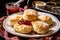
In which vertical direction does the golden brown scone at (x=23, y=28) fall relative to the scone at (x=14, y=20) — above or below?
below

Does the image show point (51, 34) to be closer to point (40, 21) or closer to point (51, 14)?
point (40, 21)

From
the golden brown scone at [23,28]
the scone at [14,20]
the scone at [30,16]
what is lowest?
the golden brown scone at [23,28]

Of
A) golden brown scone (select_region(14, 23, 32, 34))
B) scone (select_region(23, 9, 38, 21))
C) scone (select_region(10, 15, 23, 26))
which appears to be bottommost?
golden brown scone (select_region(14, 23, 32, 34))

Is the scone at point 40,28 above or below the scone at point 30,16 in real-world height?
below

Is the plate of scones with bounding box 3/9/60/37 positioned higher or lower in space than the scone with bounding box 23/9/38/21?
lower

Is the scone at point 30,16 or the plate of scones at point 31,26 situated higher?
the scone at point 30,16

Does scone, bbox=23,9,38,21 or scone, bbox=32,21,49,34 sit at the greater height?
scone, bbox=23,9,38,21

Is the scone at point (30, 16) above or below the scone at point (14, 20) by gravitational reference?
above

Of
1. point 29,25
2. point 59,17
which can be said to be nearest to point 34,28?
point 29,25
